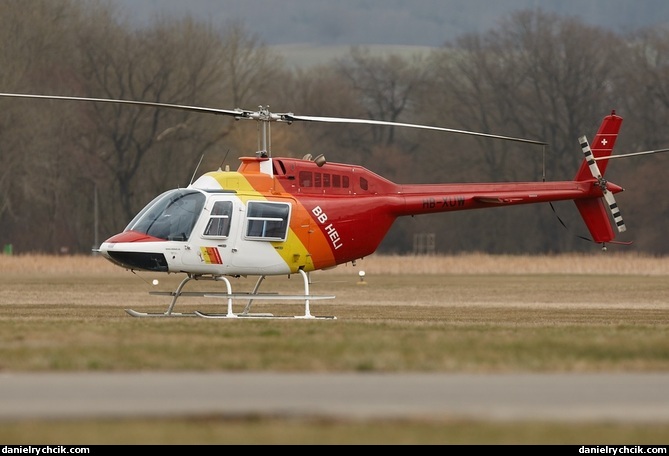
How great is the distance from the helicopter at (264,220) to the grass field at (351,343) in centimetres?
170

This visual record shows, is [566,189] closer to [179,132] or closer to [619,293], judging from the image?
[619,293]

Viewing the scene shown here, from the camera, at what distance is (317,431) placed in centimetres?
1088

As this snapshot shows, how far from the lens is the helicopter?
25.7m

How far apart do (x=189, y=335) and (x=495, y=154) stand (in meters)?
68.0

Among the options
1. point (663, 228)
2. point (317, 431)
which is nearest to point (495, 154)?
point (663, 228)

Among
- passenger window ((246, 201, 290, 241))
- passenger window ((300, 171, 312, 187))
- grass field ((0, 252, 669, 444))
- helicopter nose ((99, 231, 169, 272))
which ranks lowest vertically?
grass field ((0, 252, 669, 444))

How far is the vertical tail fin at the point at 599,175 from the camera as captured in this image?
2941 cm

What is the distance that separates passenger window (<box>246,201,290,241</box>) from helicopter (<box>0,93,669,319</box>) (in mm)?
17

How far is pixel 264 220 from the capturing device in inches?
1034

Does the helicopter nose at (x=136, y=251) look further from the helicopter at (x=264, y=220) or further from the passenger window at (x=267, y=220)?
the passenger window at (x=267, y=220)

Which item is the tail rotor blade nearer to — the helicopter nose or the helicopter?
the helicopter

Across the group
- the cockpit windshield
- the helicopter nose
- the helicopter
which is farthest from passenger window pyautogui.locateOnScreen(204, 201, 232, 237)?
the helicopter nose

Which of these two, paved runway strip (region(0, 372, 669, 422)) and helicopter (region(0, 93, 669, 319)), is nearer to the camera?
paved runway strip (region(0, 372, 669, 422))

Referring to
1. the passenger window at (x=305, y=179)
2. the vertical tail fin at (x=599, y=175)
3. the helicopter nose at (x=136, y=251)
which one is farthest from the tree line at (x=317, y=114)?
the helicopter nose at (x=136, y=251)
